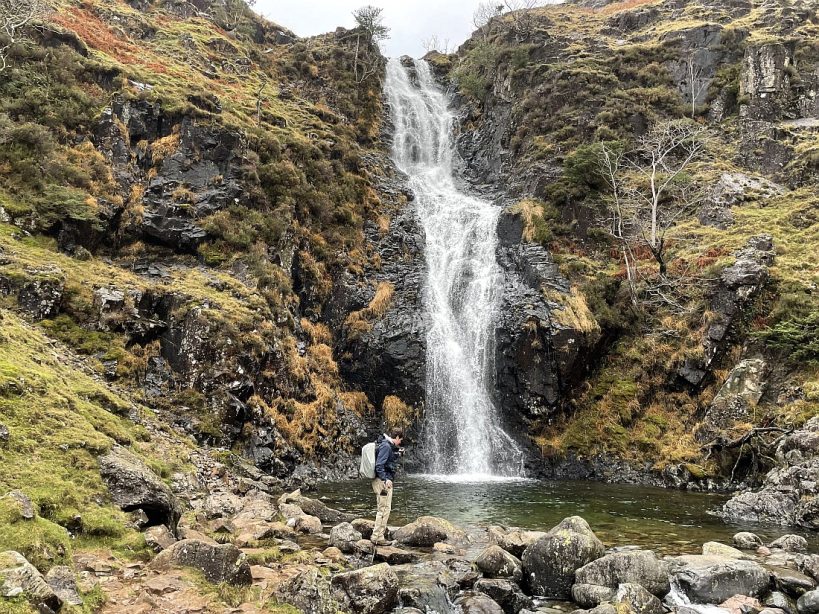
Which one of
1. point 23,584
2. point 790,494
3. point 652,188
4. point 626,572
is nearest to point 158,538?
point 23,584

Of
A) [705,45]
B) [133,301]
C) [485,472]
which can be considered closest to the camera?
[133,301]

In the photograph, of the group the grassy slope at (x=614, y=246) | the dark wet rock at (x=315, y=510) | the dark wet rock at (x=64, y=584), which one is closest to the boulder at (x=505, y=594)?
the dark wet rock at (x=315, y=510)

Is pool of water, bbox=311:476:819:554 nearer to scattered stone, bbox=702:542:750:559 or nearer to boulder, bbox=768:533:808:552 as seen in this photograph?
boulder, bbox=768:533:808:552

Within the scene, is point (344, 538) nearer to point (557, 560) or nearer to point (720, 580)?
point (557, 560)

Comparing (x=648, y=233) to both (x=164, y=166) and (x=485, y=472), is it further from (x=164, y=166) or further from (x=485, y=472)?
(x=164, y=166)

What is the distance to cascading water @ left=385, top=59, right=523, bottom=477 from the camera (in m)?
25.0

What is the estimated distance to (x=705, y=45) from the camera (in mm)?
42125

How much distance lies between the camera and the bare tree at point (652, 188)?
98.7 feet

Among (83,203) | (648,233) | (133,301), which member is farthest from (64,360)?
(648,233)

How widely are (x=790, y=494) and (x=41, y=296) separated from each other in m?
24.1

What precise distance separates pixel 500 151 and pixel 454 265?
1693 centimetres

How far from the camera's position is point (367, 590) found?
8.34m

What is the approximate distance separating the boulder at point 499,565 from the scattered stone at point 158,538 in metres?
5.82

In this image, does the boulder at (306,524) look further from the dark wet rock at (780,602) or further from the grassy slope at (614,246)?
the grassy slope at (614,246)
